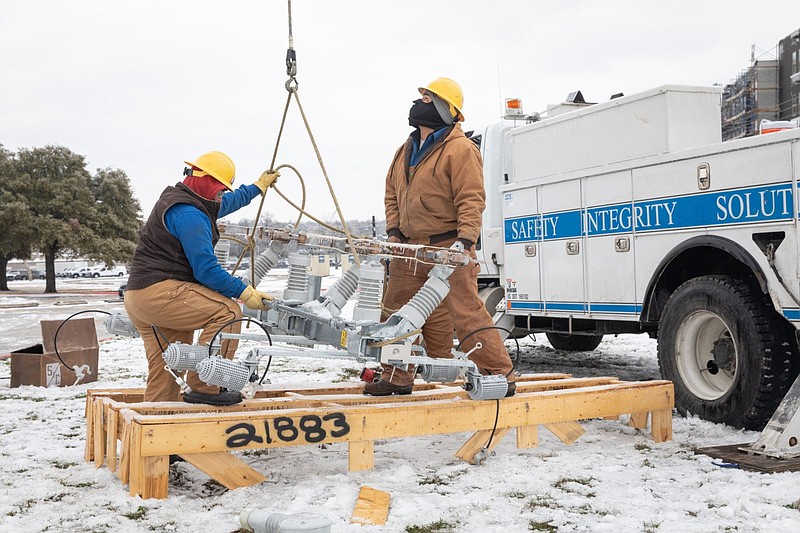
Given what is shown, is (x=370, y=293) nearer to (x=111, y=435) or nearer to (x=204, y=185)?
(x=204, y=185)

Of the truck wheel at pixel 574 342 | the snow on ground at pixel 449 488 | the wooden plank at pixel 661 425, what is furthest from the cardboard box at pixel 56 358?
the wooden plank at pixel 661 425

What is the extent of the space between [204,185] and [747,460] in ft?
12.1

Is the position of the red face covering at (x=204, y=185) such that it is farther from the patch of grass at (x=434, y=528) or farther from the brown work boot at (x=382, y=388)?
the patch of grass at (x=434, y=528)

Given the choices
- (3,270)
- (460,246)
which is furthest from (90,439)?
(3,270)

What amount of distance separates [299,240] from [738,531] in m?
3.05

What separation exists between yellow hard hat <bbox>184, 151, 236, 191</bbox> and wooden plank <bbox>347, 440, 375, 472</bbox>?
5.86ft

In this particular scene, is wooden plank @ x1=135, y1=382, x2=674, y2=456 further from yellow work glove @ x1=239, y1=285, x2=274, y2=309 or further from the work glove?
the work glove

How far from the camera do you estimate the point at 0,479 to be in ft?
15.4

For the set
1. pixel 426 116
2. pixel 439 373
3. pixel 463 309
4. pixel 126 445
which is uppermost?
pixel 426 116

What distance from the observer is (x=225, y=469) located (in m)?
4.43

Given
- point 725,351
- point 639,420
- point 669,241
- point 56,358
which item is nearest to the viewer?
point 639,420

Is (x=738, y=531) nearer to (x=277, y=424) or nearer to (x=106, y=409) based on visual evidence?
(x=277, y=424)

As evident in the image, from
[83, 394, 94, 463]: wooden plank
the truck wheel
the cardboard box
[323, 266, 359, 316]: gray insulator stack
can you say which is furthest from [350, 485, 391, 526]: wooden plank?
the truck wheel

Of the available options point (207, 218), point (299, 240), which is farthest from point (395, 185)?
point (207, 218)
